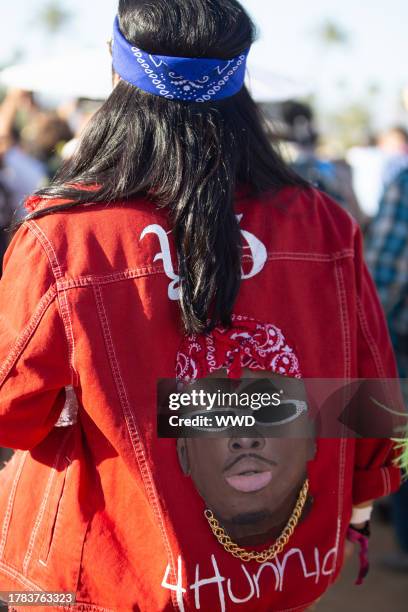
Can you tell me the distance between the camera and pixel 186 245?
1784mm

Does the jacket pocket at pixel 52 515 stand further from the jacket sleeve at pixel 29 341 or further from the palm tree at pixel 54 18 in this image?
the palm tree at pixel 54 18

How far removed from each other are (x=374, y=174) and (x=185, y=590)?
20.6ft

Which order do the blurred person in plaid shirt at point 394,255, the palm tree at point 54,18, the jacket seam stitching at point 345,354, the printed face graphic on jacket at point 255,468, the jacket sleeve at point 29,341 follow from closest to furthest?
the jacket sleeve at point 29,341 < the printed face graphic on jacket at point 255,468 < the jacket seam stitching at point 345,354 < the blurred person in plaid shirt at point 394,255 < the palm tree at point 54,18

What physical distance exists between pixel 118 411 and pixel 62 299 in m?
0.25

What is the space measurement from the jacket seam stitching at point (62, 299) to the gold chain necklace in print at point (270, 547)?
426 mm

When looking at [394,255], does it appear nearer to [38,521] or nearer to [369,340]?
[369,340]

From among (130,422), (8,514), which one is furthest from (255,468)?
(8,514)

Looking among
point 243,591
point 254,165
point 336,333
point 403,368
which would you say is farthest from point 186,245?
point 403,368

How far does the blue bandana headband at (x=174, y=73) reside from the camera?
1785mm

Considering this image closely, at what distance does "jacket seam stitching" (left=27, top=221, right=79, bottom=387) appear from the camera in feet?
5.63

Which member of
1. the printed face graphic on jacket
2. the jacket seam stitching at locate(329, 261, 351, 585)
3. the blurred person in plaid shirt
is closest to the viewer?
the printed face graphic on jacket

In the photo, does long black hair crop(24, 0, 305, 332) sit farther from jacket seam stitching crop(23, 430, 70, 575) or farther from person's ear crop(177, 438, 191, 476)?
jacket seam stitching crop(23, 430, 70, 575)

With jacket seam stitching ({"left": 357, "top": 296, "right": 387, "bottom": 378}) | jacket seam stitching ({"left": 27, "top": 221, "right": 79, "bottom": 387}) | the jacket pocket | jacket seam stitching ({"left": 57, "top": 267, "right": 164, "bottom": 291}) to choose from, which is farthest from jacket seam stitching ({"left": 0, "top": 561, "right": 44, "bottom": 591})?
jacket seam stitching ({"left": 357, "top": 296, "right": 387, "bottom": 378})

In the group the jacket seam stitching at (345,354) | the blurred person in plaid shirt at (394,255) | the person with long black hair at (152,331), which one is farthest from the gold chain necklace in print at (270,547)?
the blurred person in plaid shirt at (394,255)
